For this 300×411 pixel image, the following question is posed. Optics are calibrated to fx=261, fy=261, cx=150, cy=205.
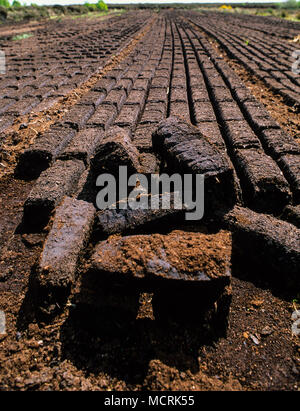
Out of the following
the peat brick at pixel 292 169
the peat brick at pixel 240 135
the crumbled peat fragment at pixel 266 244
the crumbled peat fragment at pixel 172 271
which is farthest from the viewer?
the peat brick at pixel 240 135

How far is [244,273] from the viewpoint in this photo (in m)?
1.55

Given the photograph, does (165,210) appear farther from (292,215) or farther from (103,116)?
(103,116)

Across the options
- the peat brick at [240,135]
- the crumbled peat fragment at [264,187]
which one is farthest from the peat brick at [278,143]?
the crumbled peat fragment at [264,187]

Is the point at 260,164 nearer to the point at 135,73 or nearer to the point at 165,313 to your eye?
the point at 165,313

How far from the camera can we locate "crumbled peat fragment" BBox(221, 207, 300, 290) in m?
1.48

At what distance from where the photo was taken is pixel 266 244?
1532 mm

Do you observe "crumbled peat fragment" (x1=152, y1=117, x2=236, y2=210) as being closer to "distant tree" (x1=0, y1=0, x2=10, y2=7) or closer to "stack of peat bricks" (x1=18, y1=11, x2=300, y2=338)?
"stack of peat bricks" (x1=18, y1=11, x2=300, y2=338)

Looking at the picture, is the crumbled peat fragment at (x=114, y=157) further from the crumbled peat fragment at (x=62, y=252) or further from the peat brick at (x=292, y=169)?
the peat brick at (x=292, y=169)

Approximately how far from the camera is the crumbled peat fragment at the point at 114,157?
5.83 feet

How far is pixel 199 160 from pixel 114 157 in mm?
570

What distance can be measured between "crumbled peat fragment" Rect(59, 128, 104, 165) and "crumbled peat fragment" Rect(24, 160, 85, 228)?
0.44 feet

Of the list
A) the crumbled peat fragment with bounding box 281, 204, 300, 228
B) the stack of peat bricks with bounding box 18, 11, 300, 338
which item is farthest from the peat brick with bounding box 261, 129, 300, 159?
the crumbled peat fragment with bounding box 281, 204, 300, 228

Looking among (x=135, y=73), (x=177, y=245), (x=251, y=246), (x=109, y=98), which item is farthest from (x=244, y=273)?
(x=135, y=73)
